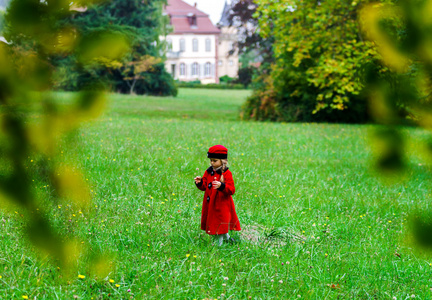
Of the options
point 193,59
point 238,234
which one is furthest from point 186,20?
point 238,234

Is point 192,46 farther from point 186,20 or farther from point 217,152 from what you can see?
point 217,152

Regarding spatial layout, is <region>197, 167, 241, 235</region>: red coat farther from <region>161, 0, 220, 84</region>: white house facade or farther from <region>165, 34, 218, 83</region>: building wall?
<region>165, 34, 218, 83</region>: building wall

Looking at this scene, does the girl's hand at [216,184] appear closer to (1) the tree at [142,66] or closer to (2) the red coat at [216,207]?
(2) the red coat at [216,207]

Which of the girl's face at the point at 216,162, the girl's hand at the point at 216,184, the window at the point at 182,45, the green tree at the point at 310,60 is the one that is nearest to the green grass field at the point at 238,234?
the girl's hand at the point at 216,184

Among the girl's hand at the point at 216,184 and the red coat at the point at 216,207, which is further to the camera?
the red coat at the point at 216,207

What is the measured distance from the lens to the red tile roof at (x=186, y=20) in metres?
55.0

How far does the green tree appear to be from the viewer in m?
11.6

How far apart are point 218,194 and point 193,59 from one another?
188ft

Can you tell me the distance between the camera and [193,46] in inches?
2330

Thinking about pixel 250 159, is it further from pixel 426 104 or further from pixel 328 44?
pixel 426 104

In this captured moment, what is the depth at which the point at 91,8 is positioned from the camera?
0.73 metres

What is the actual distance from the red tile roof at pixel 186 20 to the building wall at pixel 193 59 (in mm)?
1033

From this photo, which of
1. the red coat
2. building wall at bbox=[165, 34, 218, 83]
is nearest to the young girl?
the red coat

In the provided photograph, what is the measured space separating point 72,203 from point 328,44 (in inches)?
479
